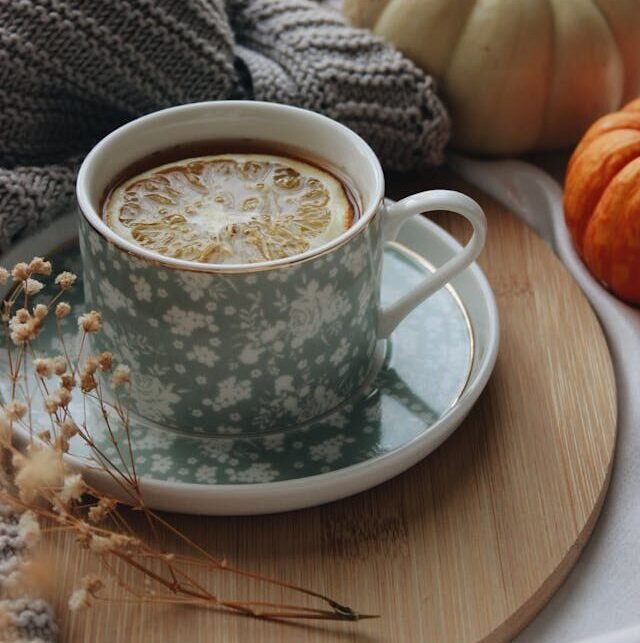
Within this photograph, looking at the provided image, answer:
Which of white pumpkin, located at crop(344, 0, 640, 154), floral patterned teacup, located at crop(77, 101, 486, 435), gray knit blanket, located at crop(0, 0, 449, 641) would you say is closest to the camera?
floral patterned teacup, located at crop(77, 101, 486, 435)

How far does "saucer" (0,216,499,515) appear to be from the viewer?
2.69 feet

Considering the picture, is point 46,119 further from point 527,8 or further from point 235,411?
point 527,8

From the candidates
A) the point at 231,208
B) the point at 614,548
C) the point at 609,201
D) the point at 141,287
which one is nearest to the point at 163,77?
the point at 231,208

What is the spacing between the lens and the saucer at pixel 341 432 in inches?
32.3

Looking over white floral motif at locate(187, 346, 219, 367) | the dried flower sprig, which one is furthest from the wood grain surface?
white floral motif at locate(187, 346, 219, 367)

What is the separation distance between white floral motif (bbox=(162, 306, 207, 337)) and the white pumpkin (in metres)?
0.53

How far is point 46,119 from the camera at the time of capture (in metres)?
1.11

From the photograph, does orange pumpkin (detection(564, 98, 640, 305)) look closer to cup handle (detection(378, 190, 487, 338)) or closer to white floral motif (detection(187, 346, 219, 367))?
cup handle (detection(378, 190, 487, 338))

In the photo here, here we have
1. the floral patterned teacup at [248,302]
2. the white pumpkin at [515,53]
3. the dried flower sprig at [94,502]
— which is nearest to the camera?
the dried flower sprig at [94,502]

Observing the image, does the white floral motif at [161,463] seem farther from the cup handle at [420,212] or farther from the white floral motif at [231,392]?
the cup handle at [420,212]

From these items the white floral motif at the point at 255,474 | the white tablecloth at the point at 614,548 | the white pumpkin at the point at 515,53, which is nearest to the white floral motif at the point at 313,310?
the white floral motif at the point at 255,474

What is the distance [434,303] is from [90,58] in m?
0.44

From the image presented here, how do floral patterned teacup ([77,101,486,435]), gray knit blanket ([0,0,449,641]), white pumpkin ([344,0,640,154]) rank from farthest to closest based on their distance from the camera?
1. white pumpkin ([344,0,640,154])
2. gray knit blanket ([0,0,449,641])
3. floral patterned teacup ([77,101,486,435])

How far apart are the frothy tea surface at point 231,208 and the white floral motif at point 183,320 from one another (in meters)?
0.05
